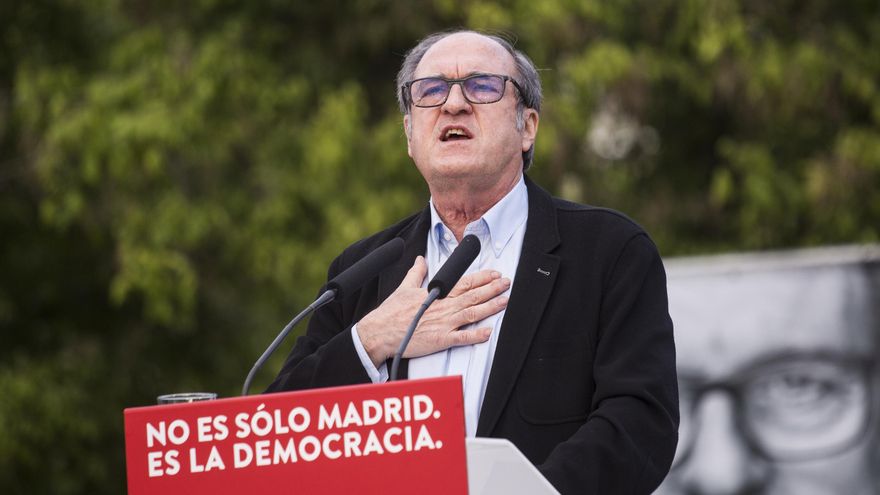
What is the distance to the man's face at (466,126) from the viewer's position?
2934mm

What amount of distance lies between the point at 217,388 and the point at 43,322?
4.56 feet

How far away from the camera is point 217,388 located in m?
9.95

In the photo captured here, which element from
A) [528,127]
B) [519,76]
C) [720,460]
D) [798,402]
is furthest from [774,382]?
[519,76]

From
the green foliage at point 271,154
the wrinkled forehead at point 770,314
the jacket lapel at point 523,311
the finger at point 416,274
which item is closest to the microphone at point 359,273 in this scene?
the finger at point 416,274

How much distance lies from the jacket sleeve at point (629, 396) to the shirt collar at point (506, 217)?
305 mm

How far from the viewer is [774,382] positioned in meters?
6.23

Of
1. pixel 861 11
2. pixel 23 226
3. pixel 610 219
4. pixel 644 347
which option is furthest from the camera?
pixel 23 226

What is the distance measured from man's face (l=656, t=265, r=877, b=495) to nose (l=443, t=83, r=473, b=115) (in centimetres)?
370

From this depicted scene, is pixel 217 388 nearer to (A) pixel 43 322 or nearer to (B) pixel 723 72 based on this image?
(A) pixel 43 322

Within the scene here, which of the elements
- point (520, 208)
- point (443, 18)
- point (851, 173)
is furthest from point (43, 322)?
point (520, 208)

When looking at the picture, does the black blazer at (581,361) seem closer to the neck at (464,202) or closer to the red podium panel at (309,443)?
the neck at (464,202)

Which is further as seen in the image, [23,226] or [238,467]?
[23,226]

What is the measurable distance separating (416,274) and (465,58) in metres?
0.50

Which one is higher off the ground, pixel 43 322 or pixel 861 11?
pixel 861 11
